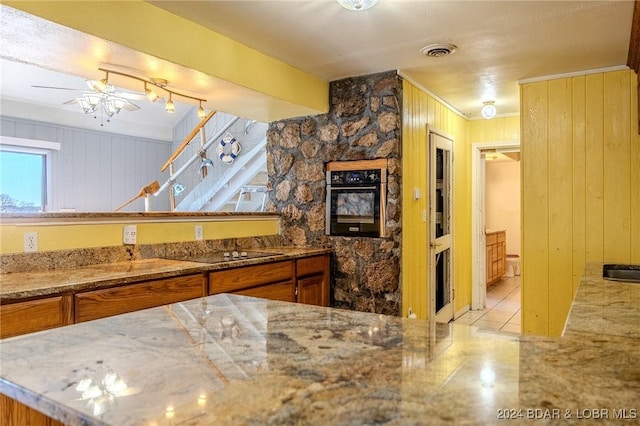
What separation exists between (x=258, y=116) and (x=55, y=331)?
9.87ft

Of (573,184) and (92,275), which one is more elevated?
(573,184)

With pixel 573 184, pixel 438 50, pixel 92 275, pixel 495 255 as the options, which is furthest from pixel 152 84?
pixel 495 255

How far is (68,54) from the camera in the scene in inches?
93.0

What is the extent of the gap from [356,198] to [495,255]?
14.1 feet

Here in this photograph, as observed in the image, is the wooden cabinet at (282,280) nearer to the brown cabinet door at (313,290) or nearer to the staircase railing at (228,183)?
the brown cabinet door at (313,290)

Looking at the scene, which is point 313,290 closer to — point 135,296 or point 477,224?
point 135,296

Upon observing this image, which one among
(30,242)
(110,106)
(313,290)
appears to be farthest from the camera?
(110,106)

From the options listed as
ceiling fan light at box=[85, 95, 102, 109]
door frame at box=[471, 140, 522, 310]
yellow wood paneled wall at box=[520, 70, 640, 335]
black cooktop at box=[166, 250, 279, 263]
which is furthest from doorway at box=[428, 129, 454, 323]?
ceiling fan light at box=[85, 95, 102, 109]

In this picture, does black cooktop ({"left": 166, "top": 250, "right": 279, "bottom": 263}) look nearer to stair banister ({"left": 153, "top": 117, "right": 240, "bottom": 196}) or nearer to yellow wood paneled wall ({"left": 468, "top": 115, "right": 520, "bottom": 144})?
stair banister ({"left": 153, "top": 117, "right": 240, "bottom": 196})

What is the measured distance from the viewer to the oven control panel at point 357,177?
3.57 metres

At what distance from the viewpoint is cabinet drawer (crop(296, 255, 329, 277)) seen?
3389 millimetres

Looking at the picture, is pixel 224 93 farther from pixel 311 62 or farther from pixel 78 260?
pixel 78 260

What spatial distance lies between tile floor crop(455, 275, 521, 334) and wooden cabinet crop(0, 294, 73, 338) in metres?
3.47

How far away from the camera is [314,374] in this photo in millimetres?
850
